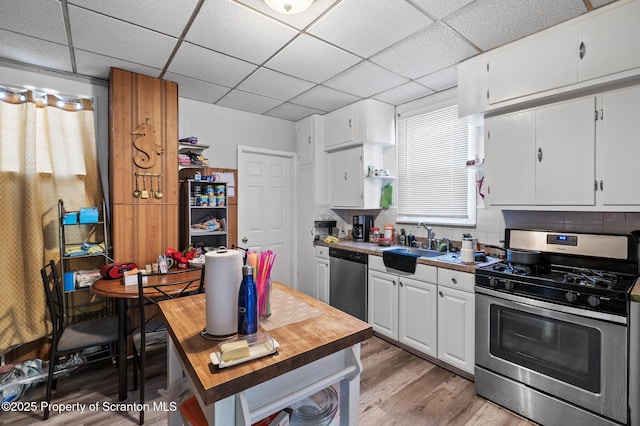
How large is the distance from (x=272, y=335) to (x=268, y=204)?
314cm

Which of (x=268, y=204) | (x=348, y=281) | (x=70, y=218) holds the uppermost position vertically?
(x=268, y=204)

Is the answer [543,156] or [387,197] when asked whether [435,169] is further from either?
[543,156]

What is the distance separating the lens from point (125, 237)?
2.78m

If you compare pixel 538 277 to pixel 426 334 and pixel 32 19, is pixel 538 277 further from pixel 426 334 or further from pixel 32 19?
pixel 32 19

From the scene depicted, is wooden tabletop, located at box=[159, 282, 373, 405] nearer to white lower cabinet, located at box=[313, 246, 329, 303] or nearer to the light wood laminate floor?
the light wood laminate floor

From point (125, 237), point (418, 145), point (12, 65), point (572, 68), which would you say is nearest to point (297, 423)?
point (125, 237)

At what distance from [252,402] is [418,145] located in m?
3.21

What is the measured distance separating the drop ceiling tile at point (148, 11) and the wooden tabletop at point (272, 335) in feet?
5.73

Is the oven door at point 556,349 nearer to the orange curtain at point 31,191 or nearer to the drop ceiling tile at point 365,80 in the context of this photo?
the drop ceiling tile at point 365,80

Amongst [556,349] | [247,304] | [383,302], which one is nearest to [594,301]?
[556,349]

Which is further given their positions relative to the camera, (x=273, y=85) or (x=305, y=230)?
(x=305, y=230)

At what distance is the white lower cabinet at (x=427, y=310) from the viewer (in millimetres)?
2377

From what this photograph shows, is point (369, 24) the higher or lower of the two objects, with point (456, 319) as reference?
higher

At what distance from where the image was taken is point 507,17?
6.44 ft
